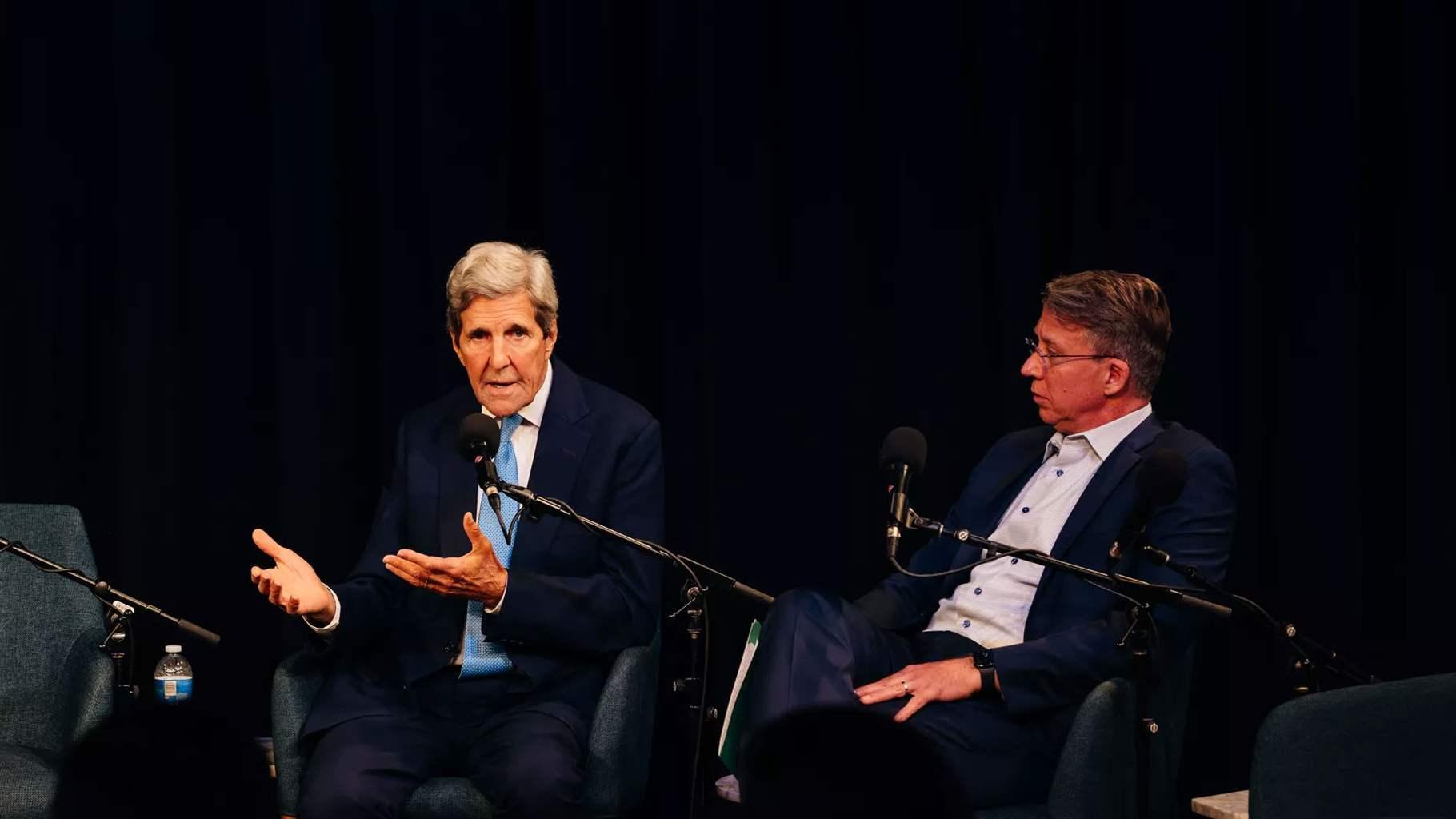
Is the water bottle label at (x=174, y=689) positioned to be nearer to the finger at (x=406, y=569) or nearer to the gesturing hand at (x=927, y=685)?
the finger at (x=406, y=569)

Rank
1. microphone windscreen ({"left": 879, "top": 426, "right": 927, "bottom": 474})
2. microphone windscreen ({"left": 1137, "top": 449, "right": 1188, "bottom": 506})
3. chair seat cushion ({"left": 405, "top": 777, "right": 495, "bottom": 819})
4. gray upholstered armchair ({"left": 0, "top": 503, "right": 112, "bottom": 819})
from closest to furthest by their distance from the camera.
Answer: microphone windscreen ({"left": 1137, "top": 449, "right": 1188, "bottom": 506}), microphone windscreen ({"left": 879, "top": 426, "right": 927, "bottom": 474}), chair seat cushion ({"left": 405, "top": 777, "right": 495, "bottom": 819}), gray upholstered armchair ({"left": 0, "top": 503, "right": 112, "bottom": 819})

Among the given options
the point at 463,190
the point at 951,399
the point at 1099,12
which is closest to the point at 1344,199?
the point at 1099,12

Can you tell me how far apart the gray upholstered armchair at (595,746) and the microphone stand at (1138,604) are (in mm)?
687

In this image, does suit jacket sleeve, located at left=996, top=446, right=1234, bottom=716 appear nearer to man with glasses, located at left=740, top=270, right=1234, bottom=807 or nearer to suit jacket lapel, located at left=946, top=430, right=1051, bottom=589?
man with glasses, located at left=740, top=270, right=1234, bottom=807

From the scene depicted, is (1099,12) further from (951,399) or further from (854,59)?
(951,399)

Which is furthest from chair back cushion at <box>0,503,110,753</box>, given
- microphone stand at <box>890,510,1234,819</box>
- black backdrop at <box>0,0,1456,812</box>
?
microphone stand at <box>890,510,1234,819</box>

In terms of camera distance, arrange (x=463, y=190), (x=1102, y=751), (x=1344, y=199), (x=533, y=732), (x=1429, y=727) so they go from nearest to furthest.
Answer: (x=1429, y=727) < (x=1102, y=751) < (x=533, y=732) < (x=1344, y=199) < (x=463, y=190)

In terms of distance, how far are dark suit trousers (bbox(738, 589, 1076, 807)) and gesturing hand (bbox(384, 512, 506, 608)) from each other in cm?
56

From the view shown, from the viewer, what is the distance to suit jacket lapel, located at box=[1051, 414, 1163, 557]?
10.6 feet

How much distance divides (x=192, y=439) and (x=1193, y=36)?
282 centimetres

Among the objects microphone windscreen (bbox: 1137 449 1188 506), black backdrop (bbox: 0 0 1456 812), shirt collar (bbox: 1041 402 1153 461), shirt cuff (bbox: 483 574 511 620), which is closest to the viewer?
microphone windscreen (bbox: 1137 449 1188 506)

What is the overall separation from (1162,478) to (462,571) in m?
1.36

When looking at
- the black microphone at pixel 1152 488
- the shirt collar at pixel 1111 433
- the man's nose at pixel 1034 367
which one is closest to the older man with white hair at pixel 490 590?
the man's nose at pixel 1034 367

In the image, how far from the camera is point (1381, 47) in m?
3.80
